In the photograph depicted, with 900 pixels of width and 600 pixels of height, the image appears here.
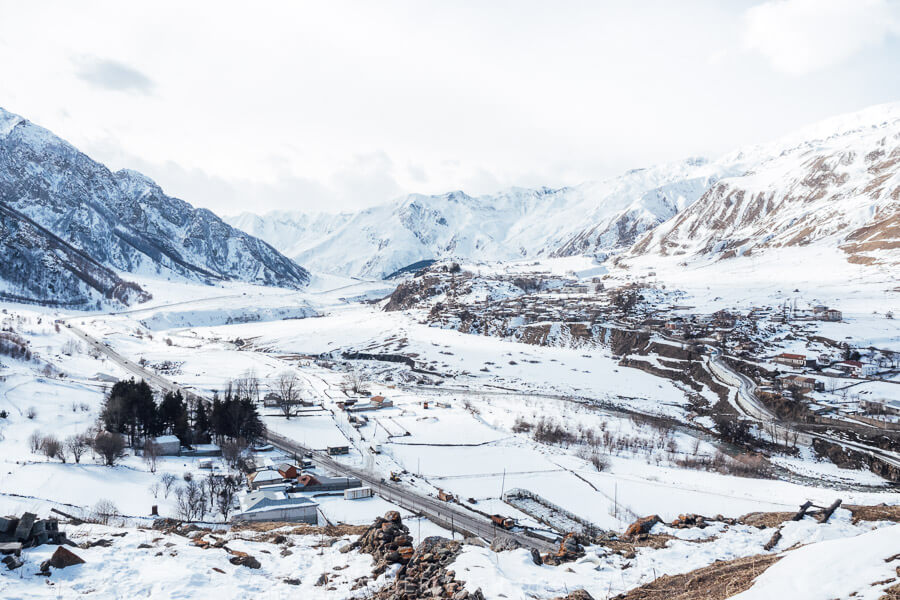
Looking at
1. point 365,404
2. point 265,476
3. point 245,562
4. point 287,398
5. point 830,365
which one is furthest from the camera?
point 830,365

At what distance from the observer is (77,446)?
2955cm

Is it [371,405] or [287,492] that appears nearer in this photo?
[287,492]

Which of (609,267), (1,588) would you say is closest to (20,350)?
(1,588)

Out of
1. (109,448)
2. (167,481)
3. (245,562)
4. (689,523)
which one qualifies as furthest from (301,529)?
(109,448)

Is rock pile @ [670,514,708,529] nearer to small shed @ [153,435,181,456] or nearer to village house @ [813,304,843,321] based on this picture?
small shed @ [153,435,181,456]

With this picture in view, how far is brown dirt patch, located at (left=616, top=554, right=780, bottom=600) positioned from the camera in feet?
26.9

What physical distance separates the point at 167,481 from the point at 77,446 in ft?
24.6

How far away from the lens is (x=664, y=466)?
35.1m

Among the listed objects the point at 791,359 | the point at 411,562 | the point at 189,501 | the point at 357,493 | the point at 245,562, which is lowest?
the point at 357,493

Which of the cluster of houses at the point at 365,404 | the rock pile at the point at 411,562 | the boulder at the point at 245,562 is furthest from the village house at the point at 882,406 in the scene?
the boulder at the point at 245,562

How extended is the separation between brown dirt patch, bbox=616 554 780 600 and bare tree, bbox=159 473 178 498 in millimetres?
23905

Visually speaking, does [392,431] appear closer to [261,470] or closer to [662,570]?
[261,470]

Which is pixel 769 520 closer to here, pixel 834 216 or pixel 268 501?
pixel 268 501

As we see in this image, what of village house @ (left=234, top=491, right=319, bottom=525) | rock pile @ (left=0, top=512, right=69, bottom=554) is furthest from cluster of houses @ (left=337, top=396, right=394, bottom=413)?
rock pile @ (left=0, top=512, right=69, bottom=554)
